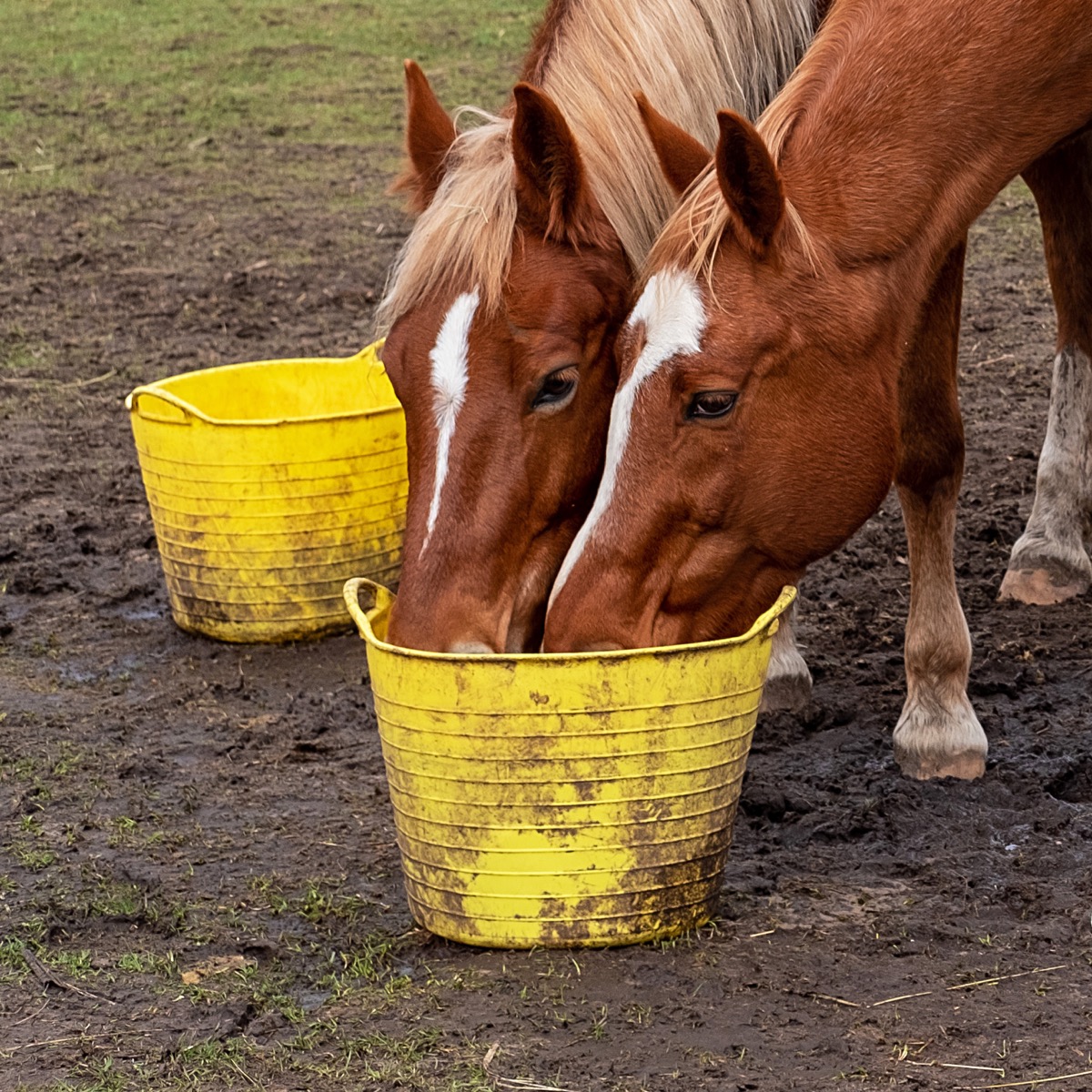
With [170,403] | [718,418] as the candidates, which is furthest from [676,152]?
[170,403]

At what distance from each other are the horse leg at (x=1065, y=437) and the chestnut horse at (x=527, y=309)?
5.02 ft

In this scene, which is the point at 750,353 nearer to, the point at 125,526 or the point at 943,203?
the point at 943,203

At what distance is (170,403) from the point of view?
14.1 feet

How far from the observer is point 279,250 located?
8148 millimetres

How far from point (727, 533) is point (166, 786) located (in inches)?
59.6

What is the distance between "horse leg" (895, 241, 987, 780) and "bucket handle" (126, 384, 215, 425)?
179 centimetres

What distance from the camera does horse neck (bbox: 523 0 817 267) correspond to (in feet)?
10.8

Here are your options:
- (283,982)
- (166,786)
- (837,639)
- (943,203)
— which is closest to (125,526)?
(166,786)

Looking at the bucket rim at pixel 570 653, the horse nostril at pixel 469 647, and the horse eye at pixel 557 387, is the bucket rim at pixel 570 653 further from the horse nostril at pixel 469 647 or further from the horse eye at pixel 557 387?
the horse eye at pixel 557 387

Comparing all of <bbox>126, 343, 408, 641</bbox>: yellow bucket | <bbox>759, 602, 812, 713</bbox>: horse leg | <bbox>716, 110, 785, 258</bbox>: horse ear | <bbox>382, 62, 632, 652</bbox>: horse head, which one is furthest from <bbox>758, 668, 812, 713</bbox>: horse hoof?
<bbox>716, 110, 785, 258</bbox>: horse ear

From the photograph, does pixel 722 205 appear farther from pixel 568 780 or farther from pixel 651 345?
pixel 568 780

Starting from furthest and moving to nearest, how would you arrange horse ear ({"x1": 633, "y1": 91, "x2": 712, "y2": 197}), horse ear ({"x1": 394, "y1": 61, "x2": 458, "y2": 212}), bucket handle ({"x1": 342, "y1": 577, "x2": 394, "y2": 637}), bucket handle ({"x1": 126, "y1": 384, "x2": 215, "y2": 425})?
bucket handle ({"x1": 126, "y1": 384, "x2": 215, "y2": 425}) < horse ear ({"x1": 394, "y1": 61, "x2": 458, "y2": 212}) < horse ear ({"x1": 633, "y1": 91, "x2": 712, "y2": 197}) < bucket handle ({"x1": 342, "y1": 577, "x2": 394, "y2": 637})

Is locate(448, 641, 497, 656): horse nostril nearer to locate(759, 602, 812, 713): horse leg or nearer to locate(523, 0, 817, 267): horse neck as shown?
locate(523, 0, 817, 267): horse neck

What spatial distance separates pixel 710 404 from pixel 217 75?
999cm
